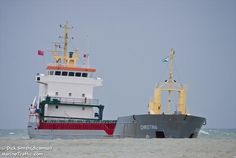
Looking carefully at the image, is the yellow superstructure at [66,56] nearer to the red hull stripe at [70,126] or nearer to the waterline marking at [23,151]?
the red hull stripe at [70,126]

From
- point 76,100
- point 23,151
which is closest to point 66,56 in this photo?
point 76,100

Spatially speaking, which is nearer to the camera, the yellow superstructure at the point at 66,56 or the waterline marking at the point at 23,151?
the waterline marking at the point at 23,151

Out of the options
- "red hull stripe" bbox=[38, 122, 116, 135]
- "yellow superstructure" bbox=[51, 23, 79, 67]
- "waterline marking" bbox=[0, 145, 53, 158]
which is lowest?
"waterline marking" bbox=[0, 145, 53, 158]

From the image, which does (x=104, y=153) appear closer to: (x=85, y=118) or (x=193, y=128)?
(x=193, y=128)

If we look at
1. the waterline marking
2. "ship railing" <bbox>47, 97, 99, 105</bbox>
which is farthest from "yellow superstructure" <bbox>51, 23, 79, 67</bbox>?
the waterline marking

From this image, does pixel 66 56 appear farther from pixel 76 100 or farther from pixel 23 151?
pixel 23 151

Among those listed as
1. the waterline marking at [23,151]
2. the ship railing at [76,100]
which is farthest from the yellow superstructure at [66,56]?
the waterline marking at [23,151]

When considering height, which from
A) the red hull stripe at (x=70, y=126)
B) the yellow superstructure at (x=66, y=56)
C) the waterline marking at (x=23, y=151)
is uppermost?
the yellow superstructure at (x=66, y=56)

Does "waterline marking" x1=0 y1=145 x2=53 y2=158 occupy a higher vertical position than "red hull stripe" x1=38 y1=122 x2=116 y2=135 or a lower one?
lower

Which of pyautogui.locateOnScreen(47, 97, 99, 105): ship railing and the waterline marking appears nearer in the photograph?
the waterline marking

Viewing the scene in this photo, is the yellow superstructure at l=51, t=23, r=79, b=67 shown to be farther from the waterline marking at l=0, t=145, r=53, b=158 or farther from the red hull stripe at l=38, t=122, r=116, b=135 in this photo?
the waterline marking at l=0, t=145, r=53, b=158

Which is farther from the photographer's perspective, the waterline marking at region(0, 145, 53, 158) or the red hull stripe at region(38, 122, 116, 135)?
the red hull stripe at region(38, 122, 116, 135)

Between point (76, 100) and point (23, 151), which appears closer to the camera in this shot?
point (23, 151)

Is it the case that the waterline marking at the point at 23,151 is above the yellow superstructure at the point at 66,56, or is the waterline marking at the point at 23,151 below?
below
